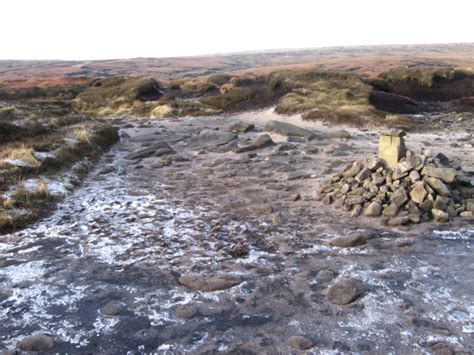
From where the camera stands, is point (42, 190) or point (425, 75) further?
point (425, 75)

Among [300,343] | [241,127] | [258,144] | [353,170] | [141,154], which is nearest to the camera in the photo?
[300,343]

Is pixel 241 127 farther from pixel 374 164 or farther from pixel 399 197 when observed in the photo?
pixel 399 197

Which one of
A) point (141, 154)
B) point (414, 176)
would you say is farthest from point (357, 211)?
point (141, 154)

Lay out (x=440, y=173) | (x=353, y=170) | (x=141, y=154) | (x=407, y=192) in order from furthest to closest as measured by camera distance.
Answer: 1. (x=141, y=154)
2. (x=353, y=170)
3. (x=440, y=173)
4. (x=407, y=192)

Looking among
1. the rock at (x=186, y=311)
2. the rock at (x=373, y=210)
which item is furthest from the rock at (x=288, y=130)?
the rock at (x=186, y=311)

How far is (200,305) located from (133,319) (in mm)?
954

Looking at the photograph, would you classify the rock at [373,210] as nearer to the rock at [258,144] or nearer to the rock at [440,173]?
the rock at [440,173]

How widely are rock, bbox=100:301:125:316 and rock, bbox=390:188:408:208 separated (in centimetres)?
625

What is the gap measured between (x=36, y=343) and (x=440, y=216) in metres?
7.75

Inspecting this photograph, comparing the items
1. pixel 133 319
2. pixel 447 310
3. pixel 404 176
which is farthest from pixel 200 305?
pixel 404 176

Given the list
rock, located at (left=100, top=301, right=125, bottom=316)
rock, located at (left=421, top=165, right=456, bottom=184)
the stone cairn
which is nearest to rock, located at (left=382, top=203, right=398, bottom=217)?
the stone cairn

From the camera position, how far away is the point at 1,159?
1315cm

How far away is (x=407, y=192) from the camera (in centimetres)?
960

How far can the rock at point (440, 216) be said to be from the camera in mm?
8906
